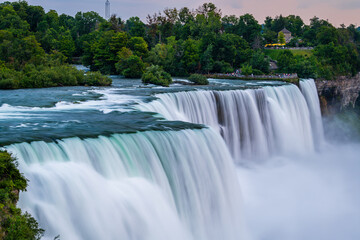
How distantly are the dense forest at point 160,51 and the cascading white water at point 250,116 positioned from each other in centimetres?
1342

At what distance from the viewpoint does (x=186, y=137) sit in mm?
17531

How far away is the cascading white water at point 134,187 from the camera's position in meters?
12.3

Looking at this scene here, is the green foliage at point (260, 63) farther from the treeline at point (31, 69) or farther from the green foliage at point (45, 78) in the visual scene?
the green foliage at point (45, 78)

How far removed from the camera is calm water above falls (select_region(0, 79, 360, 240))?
1291cm

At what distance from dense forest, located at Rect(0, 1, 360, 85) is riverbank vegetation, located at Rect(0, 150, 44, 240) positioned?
23.1 meters

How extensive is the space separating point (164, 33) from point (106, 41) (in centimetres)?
2202

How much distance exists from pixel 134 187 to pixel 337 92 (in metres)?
48.5

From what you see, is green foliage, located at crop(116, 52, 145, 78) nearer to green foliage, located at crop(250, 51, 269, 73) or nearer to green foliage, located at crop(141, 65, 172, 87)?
green foliage, located at crop(141, 65, 172, 87)

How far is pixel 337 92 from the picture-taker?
189 feet

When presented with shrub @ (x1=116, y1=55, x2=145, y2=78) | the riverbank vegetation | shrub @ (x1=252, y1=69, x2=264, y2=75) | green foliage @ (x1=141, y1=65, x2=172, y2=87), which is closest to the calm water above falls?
the riverbank vegetation

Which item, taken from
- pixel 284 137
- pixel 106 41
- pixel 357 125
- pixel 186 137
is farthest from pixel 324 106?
pixel 186 137

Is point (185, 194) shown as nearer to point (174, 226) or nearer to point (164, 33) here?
point (174, 226)

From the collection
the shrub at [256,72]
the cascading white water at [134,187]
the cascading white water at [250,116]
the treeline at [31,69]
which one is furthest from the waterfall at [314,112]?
the cascading white water at [134,187]

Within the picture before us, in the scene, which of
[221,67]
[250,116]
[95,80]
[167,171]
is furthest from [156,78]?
[167,171]
